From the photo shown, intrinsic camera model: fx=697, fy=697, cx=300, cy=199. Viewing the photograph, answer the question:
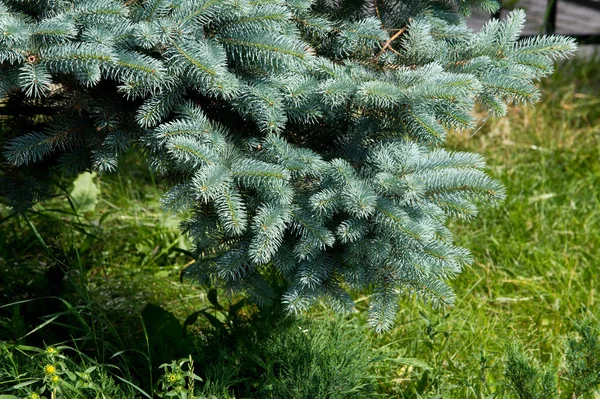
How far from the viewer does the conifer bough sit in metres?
1.65

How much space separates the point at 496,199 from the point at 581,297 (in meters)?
1.34

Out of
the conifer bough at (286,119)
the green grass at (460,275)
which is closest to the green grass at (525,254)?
the green grass at (460,275)

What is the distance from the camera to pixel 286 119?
1755 millimetres

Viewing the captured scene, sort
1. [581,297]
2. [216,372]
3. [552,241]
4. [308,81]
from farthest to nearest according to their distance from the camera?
[552,241] < [581,297] < [216,372] < [308,81]

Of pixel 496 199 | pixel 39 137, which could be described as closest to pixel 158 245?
pixel 39 137

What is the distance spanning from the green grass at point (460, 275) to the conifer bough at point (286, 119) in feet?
1.40

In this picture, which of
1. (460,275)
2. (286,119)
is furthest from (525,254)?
(286,119)

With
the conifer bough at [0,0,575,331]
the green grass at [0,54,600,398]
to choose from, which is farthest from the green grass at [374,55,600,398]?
the conifer bough at [0,0,575,331]

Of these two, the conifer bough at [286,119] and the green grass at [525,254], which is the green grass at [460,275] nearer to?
the green grass at [525,254]

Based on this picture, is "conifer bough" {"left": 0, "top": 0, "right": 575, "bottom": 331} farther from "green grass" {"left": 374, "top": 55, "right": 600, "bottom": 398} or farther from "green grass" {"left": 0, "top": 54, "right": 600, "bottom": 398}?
"green grass" {"left": 374, "top": 55, "right": 600, "bottom": 398}

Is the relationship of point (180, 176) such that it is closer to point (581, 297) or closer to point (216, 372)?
point (216, 372)

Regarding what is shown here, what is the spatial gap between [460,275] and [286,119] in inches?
60.4

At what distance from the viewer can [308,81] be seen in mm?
1801

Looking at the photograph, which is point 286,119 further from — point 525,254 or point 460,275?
point 525,254
